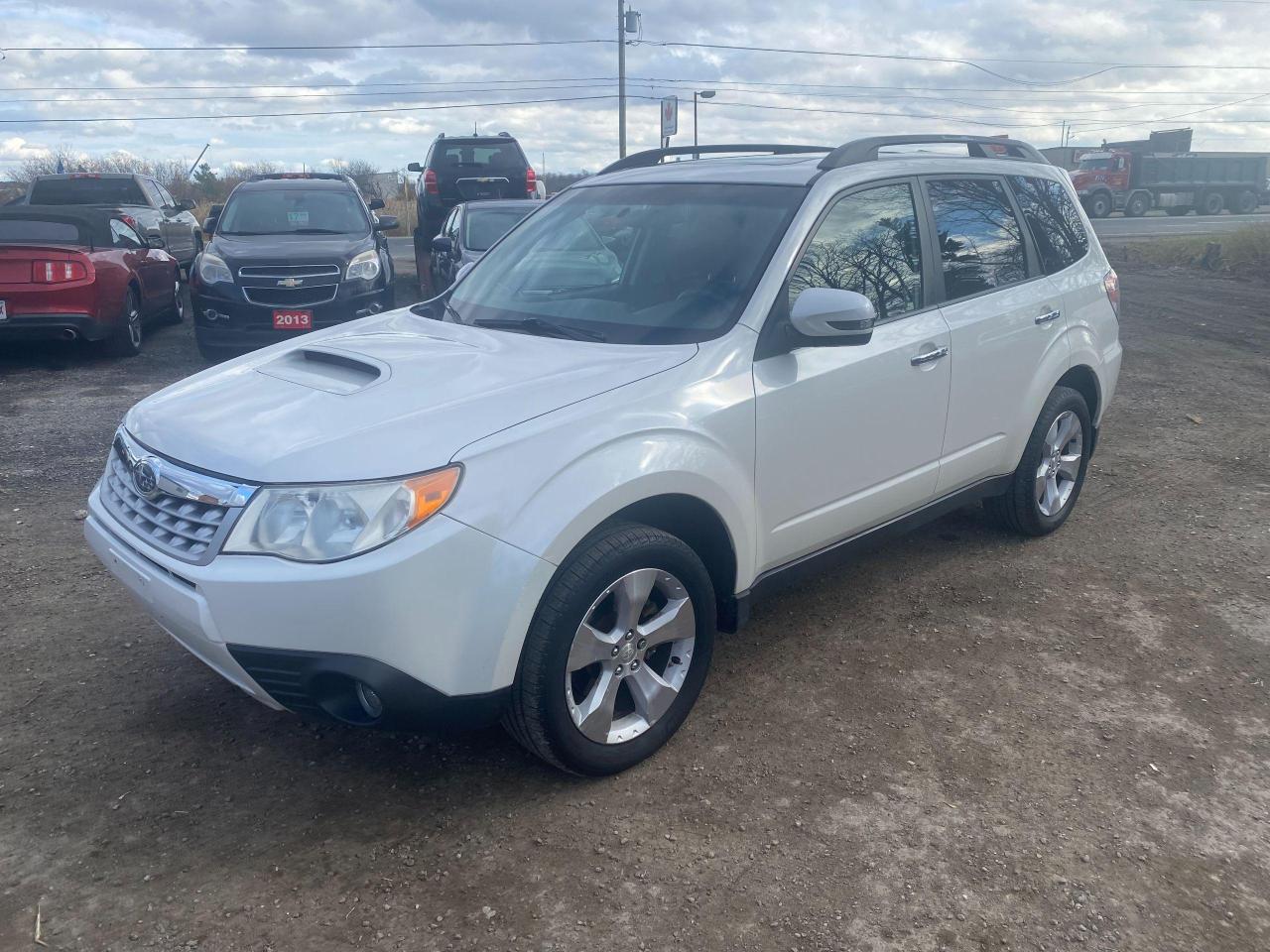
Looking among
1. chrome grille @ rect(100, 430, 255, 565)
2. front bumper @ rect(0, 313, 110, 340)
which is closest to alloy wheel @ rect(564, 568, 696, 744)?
chrome grille @ rect(100, 430, 255, 565)

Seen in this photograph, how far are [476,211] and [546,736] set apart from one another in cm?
969

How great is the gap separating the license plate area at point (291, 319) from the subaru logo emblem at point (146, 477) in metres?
6.50

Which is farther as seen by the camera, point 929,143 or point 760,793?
point 929,143

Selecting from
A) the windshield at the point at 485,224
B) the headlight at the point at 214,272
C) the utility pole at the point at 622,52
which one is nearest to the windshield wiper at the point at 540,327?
the headlight at the point at 214,272

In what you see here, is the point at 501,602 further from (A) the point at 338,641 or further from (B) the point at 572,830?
(B) the point at 572,830

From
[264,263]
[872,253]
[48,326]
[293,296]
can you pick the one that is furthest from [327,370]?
[48,326]

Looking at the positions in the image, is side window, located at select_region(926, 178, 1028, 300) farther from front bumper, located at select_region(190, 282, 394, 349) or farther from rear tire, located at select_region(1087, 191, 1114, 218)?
rear tire, located at select_region(1087, 191, 1114, 218)

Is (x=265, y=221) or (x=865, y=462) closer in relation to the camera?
(x=865, y=462)

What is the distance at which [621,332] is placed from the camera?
3570mm

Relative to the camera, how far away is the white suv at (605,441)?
107 inches

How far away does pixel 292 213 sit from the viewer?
35.3 ft

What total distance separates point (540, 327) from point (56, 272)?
284 inches

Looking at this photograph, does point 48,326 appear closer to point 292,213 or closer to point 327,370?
point 292,213

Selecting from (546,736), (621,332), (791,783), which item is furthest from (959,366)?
(546,736)
